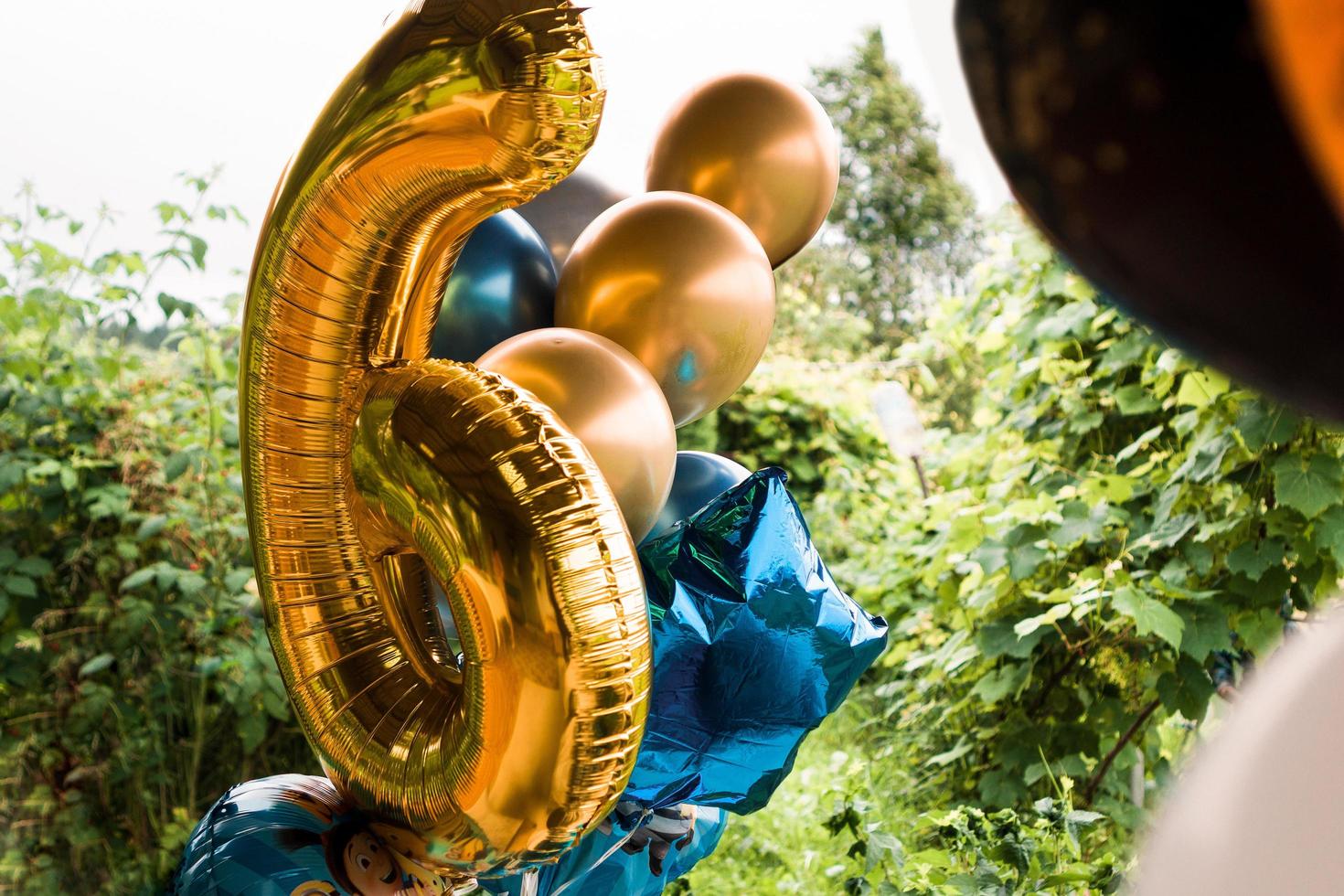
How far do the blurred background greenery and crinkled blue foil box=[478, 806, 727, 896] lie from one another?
634mm

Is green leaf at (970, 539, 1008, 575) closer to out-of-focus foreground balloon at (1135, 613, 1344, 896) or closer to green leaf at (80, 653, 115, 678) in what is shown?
green leaf at (80, 653, 115, 678)

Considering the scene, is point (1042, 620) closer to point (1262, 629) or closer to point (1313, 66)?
point (1262, 629)

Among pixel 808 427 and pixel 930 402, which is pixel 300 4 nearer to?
pixel 808 427

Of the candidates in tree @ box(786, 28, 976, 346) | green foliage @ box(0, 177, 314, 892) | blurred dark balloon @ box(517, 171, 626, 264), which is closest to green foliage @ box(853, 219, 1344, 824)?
blurred dark balloon @ box(517, 171, 626, 264)

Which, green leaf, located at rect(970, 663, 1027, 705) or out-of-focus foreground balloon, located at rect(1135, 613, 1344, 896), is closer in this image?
out-of-focus foreground balloon, located at rect(1135, 613, 1344, 896)

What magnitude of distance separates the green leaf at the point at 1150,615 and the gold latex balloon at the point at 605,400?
127 cm

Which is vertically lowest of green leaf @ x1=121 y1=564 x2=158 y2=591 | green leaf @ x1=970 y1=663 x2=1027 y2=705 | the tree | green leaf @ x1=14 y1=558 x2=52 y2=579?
green leaf @ x1=970 y1=663 x2=1027 y2=705

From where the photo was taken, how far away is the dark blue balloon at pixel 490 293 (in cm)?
92

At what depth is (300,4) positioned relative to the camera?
3.56 m

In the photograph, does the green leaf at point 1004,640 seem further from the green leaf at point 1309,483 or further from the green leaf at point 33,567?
the green leaf at point 33,567

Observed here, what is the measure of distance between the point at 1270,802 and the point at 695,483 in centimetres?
95

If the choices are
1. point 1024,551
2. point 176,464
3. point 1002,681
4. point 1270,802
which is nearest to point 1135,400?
point 1024,551

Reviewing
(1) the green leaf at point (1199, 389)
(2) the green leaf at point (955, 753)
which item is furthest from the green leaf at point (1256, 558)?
(2) the green leaf at point (955, 753)

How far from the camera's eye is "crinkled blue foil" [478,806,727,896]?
2.90ft
